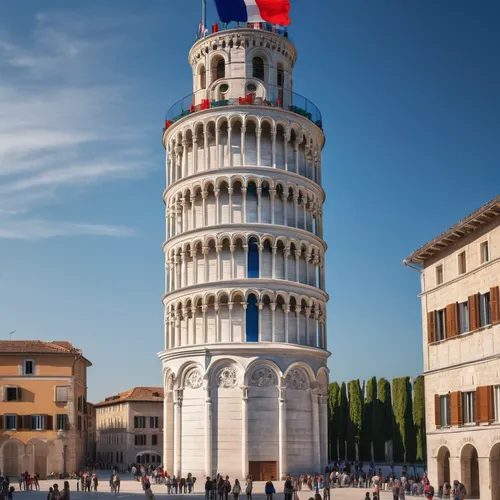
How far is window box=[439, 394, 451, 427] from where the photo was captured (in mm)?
44534

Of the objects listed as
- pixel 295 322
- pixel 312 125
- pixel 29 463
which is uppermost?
pixel 312 125

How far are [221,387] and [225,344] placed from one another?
314 cm

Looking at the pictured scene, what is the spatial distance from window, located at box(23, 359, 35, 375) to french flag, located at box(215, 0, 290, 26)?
35.9 m

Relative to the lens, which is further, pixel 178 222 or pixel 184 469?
pixel 178 222

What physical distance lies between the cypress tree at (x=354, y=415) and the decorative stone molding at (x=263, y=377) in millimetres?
33532

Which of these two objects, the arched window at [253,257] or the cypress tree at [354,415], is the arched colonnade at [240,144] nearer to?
the arched window at [253,257]

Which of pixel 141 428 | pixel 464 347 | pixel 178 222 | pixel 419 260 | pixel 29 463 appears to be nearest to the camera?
pixel 464 347

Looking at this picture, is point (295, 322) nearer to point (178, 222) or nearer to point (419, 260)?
point (178, 222)

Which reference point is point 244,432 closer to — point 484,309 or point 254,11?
point 484,309

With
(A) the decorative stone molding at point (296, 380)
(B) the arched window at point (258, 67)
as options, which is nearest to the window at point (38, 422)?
(A) the decorative stone molding at point (296, 380)

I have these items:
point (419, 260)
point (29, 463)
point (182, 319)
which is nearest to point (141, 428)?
point (29, 463)

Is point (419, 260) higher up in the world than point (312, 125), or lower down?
lower down

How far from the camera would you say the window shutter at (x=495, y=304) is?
127ft

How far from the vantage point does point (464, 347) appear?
→ 42344 millimetres
